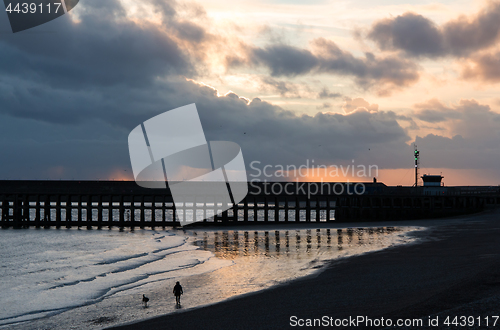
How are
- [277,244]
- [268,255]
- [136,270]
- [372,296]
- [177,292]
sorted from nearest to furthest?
1. [372,296]
2. [177,292]
3. [136,270]
4. [268,255]
5. [277,244]

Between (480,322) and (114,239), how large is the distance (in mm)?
35522

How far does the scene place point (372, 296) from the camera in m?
13.9

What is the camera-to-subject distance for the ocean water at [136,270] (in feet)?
49.2

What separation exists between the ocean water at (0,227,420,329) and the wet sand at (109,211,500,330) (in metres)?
1.49

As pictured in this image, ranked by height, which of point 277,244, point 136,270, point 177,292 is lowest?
point 136,270

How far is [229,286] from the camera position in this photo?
17.5 meters

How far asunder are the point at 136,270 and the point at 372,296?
14.4m

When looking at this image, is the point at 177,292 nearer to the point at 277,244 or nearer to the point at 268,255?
the point at 268,255

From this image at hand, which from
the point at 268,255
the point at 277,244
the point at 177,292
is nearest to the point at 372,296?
the point at 177,292

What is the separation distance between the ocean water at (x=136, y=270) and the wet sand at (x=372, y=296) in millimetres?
1486

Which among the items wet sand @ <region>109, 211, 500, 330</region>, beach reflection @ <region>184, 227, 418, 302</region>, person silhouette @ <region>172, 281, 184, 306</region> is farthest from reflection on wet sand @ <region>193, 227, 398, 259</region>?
person silhouette @ <region>172, 281, 184, 306</region>

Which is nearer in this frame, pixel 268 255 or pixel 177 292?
pixel 177 292

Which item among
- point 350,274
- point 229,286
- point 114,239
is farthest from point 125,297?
point 114,239

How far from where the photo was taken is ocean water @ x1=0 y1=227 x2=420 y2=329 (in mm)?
15000
